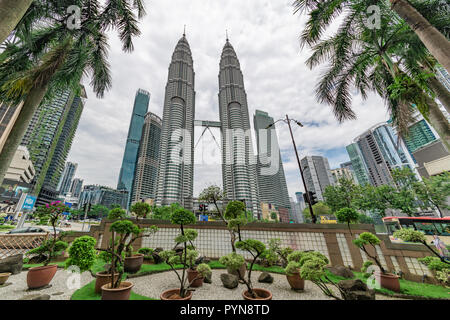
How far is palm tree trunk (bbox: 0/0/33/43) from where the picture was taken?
2.46 meters

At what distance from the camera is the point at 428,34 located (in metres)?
3.55

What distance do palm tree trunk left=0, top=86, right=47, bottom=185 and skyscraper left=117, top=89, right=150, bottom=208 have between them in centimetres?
15767

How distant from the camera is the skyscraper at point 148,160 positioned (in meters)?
119

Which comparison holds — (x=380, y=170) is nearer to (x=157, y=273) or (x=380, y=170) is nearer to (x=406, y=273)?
(x=406, y=273)

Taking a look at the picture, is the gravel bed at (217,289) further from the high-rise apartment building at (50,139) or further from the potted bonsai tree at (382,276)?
the high-rise apartment building at (50,139)

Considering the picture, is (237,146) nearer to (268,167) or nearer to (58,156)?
(268,167)

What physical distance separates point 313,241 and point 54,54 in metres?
12.3

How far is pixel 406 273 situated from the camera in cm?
699

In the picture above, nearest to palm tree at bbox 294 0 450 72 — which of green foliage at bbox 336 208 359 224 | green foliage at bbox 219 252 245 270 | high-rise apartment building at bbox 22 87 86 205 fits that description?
green foliage at bbox 336 208 359 224

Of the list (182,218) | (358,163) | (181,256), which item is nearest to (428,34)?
(182,218)

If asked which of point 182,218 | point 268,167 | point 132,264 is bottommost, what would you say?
point 132,264
